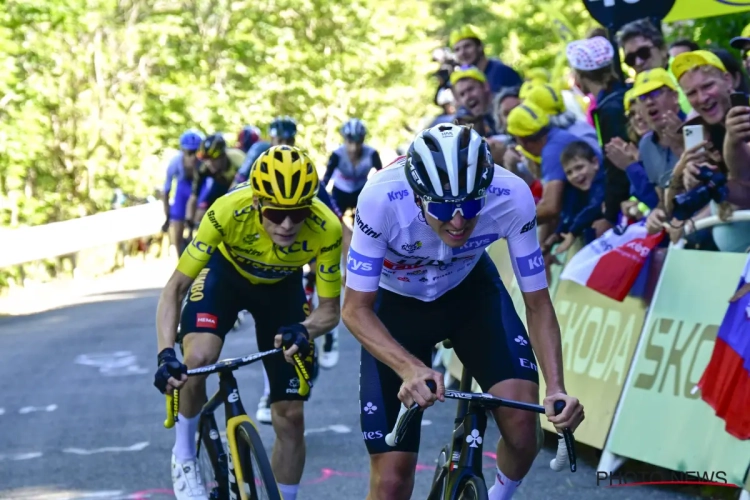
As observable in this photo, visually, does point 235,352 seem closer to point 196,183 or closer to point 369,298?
point 196,183

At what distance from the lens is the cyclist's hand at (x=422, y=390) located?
4176 millimetres

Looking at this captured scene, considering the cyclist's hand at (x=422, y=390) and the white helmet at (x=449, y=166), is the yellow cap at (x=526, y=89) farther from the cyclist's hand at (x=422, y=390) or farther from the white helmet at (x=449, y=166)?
the cyclist's hand at (x=422, y=390)

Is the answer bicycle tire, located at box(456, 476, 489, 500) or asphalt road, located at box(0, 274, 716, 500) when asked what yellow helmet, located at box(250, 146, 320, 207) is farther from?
asphalt road, located at box(0, 274, 716, 500)

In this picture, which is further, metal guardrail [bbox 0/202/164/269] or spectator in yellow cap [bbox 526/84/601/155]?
metal guardrail [bbox 0/202/164/269]

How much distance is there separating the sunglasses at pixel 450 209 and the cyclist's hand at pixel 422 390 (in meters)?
0.54

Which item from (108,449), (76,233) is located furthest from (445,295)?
(76,233)

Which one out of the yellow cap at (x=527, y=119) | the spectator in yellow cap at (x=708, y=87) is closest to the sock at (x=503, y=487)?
the spectator in yellow cap at (x=708, y=87)

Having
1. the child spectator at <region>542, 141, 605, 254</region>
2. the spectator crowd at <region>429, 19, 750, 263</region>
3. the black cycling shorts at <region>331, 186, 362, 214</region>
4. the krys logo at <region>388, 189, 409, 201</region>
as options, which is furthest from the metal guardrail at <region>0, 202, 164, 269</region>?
the krys logo at <region>388, 189, 409, 201</region>

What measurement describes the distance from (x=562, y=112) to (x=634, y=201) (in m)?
0.91

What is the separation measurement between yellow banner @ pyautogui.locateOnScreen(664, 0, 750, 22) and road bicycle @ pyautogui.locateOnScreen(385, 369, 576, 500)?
4.27 meters

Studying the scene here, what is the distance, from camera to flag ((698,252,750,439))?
624cm

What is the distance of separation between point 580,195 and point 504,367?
12.9ft

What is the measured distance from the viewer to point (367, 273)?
187 inches

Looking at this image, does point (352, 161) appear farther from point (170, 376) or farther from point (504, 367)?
point (504, 367)
